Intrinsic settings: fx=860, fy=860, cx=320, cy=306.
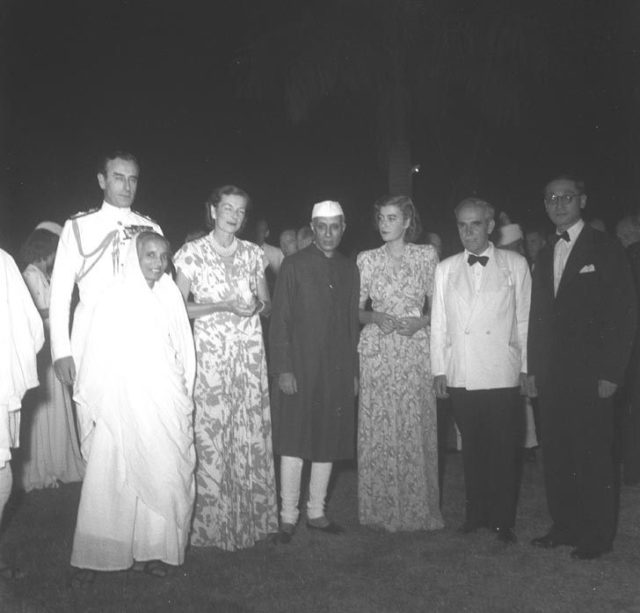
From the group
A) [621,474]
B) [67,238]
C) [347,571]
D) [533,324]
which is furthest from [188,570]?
[621,474]

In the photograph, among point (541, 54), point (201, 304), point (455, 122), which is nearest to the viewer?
point (201, 304)

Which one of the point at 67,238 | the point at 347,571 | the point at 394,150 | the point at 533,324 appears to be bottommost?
the point at 347,571

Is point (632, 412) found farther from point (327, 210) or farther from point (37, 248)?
point (37, 248)

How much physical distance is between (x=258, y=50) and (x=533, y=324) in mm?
8305

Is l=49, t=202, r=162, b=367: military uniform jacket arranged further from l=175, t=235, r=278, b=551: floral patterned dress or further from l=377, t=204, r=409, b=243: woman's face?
l=377, t=204, r=409, b=243: woman's face

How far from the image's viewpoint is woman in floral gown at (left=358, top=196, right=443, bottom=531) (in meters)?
5.59

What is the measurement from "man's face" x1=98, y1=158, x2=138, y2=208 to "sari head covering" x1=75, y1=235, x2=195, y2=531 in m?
0.48

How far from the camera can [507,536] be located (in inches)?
209

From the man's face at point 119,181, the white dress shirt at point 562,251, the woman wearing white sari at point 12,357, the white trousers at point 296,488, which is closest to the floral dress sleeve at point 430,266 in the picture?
the white dress shirt at point 562,251

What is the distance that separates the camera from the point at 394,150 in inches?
482

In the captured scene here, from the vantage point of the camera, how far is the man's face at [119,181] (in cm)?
495

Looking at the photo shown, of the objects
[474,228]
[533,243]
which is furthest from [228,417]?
[533,243]

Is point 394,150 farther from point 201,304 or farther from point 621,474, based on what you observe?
point 201,304

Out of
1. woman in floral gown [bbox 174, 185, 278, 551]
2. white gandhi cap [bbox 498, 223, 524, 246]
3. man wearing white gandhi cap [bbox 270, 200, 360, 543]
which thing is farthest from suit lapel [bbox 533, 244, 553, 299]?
white gandhi cap [bbox 498, 223, 524, 246]
